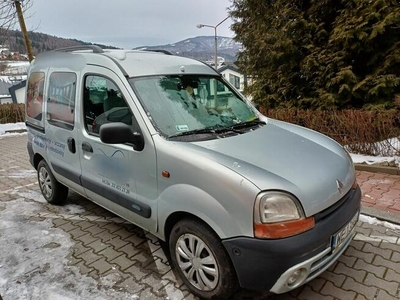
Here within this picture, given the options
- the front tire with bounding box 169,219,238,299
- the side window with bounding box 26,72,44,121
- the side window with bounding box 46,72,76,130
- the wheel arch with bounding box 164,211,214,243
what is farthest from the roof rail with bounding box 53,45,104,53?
the front tire with bounding box 169,219,238,299

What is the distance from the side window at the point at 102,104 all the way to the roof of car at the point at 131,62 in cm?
19

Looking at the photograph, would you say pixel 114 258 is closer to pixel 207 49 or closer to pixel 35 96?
pixel 35 96

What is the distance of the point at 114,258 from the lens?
291 cm

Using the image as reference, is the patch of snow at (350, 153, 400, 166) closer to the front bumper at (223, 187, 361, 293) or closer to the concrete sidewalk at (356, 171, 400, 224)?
the concrete sidewalk at (356, 171, 400, 224)

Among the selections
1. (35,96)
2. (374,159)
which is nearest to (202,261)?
(35,96)

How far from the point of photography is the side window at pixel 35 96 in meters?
3.98

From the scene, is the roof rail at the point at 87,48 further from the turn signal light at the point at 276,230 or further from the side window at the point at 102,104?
the turn signal light at the point at 276,230

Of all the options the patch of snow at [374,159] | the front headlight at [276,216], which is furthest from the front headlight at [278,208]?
the patch of snow at [374,159]

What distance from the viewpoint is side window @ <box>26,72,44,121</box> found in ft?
13.1

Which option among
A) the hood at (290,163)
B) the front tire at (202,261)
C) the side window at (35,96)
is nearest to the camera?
the hood at (290,163)

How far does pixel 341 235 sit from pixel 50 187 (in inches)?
151

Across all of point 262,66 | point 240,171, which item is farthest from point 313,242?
point 262,66

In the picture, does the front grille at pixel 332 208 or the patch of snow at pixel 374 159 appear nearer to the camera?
the front grille at pixel 332 208

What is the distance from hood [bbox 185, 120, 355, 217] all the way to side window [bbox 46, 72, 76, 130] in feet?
5.92
